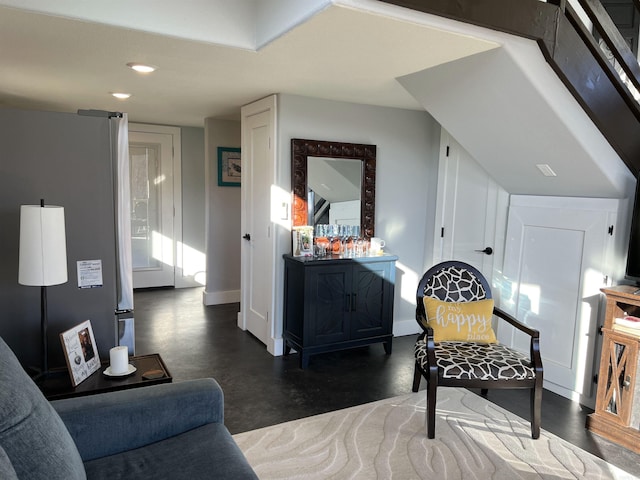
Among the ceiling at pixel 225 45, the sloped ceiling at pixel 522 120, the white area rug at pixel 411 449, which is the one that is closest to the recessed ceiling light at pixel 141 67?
the ceiling at pixel 225 45

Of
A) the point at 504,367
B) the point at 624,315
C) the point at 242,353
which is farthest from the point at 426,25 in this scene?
the point at 242,353

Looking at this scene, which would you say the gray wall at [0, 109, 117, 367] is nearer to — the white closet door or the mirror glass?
the white closet door

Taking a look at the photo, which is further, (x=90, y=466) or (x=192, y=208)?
(x=192, y=208)

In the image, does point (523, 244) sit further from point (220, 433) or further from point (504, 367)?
point (220, 433)

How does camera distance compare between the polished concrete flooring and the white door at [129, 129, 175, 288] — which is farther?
the white door at [129, 129, 175, 288]

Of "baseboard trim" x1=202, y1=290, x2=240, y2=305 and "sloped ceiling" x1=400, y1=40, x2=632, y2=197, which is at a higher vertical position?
"sloped ceiling" x1=400, y1=40, x2=632, y2=197

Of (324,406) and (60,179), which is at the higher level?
(60,179)

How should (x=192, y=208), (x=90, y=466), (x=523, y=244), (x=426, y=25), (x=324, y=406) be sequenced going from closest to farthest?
(x=90, y=466) → (x=426, y=25) → (x=324, y=406) → (x=523, y=244) → (x=192, y=208)

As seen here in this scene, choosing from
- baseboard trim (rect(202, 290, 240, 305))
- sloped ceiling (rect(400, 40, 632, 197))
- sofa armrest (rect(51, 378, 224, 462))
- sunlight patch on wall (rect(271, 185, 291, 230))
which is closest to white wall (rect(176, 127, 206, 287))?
baseboard trim (rect(202, 290, 240, 305))

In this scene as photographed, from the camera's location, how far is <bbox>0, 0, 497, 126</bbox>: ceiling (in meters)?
2.13

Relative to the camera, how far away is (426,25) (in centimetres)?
215

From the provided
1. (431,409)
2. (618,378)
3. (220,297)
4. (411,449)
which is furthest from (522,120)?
(220,297)

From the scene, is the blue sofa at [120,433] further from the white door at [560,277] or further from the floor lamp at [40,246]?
the white door at [560,277]

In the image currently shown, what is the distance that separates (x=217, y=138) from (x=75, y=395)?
397 cm
